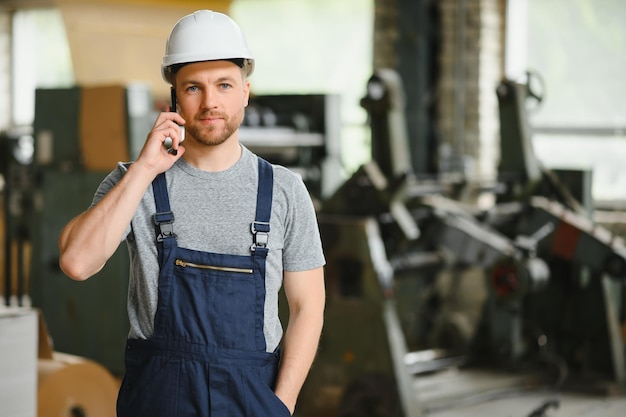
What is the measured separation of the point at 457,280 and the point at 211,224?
5.06 m

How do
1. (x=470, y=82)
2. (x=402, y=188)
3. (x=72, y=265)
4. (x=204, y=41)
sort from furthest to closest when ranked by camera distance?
(x=470, y=82) < (x=402, y=188) < (x=204, y=41) < (x=72, y=265)

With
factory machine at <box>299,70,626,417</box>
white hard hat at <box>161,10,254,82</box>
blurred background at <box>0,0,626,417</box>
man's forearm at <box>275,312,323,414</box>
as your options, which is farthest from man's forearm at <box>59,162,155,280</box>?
factory machine at <box>299,70,626,417</box>

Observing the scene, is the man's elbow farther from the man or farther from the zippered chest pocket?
the zippered chest pocket

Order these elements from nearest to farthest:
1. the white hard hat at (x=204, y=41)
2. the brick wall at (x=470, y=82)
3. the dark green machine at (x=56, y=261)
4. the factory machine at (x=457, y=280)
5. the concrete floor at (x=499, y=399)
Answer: the white hard hat at (x=204, y=41) → the factory machine at (x=457, y=280) → the dark green machine at (x=56, y=261) → the concrete floor at (x=499, y=399) → the brick wall at (x=470, y=82)

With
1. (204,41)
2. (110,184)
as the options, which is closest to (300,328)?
(110,184)

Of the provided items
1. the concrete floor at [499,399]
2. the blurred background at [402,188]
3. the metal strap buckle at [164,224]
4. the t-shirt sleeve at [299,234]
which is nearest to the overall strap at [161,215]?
the metal strap buckle at [164,224]

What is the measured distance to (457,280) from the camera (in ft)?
22.0

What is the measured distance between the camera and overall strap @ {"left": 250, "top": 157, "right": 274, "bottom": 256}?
1.78m

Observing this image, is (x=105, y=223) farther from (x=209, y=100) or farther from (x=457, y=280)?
(x=457, y=280)

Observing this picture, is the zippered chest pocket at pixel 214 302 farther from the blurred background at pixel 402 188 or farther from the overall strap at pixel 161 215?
the blurred background at pixel 402 188

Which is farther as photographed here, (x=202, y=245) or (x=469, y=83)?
(x=469, y=83)

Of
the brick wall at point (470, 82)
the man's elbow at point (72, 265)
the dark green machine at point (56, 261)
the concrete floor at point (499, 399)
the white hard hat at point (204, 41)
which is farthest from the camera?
the brick wall at point (470, 82)

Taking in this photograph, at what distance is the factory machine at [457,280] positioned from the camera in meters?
4.38

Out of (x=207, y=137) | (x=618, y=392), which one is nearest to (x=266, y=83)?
(x=618, y=392)
